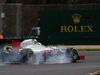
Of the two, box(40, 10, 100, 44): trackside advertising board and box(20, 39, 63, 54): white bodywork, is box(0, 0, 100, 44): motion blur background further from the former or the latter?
box(20, 39, 63, 54): white bodywork

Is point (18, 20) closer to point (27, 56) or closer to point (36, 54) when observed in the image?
point (36, 54)

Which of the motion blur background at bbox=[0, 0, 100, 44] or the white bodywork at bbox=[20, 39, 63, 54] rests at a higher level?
the motion blur background at bbox=[0, 0, 100, 44]

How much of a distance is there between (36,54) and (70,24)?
1303cm

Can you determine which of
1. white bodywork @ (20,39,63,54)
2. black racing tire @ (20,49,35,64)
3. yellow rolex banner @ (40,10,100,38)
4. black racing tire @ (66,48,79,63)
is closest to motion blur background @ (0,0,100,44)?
yellow rolex banner @ (40,10,100,38)

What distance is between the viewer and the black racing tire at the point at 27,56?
44.4 ft

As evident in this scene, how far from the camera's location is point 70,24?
26.6 meters

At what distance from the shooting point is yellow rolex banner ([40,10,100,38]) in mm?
26453

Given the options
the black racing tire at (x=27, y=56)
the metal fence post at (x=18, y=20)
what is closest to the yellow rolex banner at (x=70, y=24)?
the metal fence post at (x=18, y=20)

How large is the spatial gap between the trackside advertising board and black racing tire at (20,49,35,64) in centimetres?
1254

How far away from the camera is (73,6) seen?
28.7m

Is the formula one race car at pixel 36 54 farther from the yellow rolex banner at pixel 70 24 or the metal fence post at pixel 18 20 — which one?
the metal fence post at pixel 18 20


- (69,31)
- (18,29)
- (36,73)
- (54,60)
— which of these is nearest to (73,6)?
(69,31)

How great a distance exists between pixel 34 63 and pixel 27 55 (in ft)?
1.60

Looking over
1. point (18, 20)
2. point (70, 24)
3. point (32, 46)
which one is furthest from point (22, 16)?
point (32, 46)
